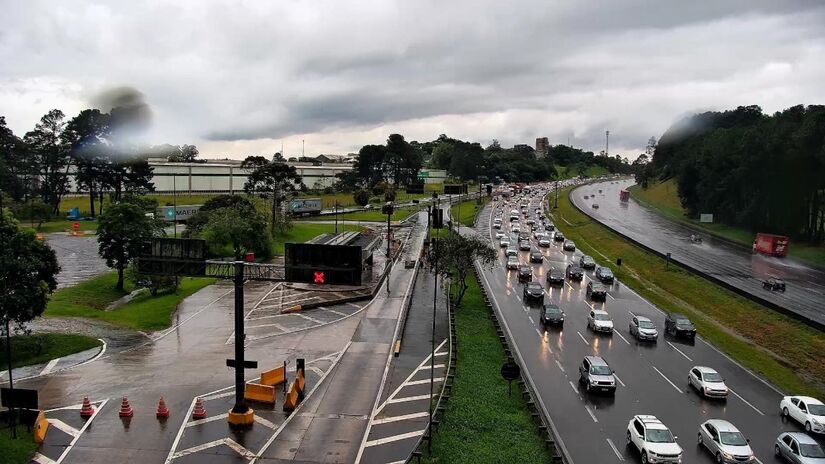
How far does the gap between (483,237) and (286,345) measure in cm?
5518

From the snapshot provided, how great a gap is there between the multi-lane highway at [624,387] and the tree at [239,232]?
1182 inches

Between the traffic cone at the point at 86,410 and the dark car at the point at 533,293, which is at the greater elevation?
the dark car at the point at 533,293

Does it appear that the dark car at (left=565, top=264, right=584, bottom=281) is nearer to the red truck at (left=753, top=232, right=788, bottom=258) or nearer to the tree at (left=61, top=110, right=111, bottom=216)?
the red truck at (left=753, top=232, right=788, bottom=258)

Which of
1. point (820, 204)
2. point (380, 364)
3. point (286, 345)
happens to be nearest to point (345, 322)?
point (286, 345)

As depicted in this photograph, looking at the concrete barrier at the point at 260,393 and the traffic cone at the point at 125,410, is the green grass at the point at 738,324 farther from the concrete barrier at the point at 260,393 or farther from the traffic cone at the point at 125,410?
the traffic cone at the point at 125,410

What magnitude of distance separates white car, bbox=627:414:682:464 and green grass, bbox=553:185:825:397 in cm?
1281

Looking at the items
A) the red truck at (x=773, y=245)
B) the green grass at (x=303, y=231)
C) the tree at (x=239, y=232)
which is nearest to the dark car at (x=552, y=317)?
the tree at (x=239, y=232)

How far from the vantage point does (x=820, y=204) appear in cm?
7175

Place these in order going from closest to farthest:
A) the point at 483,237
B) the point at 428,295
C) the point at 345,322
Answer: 1. the point at 345,322
2. the point at 428,295
3. the point at 483,237

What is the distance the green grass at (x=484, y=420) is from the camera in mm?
21141

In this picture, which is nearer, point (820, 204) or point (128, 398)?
point (128, 398)

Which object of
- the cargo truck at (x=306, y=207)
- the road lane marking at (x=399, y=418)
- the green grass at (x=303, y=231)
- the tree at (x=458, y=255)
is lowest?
the road lane marking at (x=399, y=418)

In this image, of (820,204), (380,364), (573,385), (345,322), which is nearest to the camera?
(573,385)

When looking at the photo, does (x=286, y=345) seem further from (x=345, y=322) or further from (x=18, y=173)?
(x=18, y=173)
